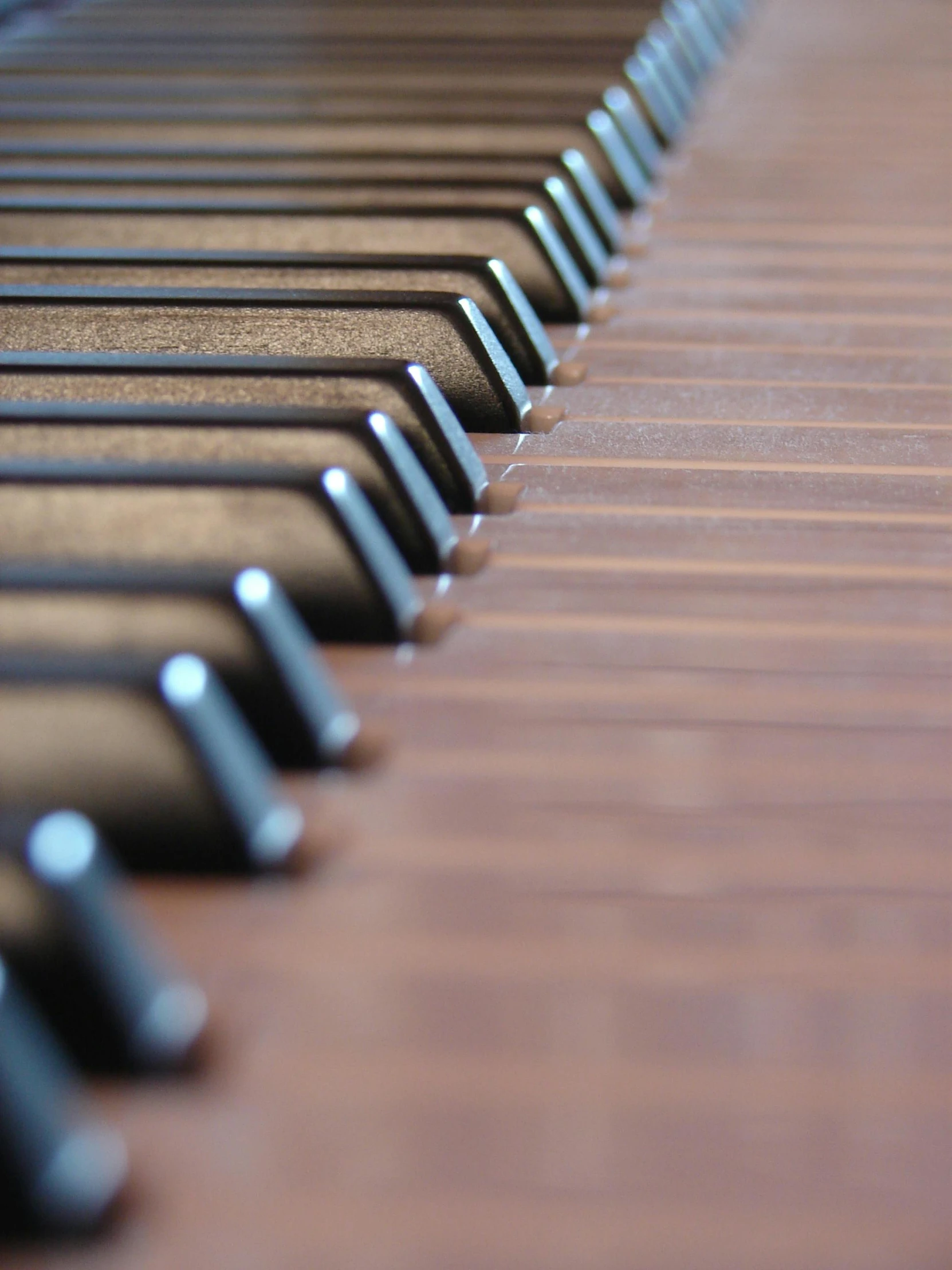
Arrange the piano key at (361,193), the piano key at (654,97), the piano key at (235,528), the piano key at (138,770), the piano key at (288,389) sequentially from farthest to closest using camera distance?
1. the piano key at (654,97)
2. the piano key at (361,193)
3. the piano key at (288,389)
4. the piano key at (235,528)
5. the piano key at (138,770)

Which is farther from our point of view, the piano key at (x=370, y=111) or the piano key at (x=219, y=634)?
the piano key at (x=370, y=111)

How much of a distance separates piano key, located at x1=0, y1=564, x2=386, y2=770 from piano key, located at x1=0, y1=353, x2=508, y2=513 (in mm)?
237

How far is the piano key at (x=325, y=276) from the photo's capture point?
1.09 metres

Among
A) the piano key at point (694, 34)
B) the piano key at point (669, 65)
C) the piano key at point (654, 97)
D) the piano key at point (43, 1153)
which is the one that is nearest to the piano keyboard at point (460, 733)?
the piano key at point (43, 1153)

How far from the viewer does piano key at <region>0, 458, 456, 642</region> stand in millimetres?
735

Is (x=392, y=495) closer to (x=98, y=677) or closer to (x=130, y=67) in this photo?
(x=98, y=677)

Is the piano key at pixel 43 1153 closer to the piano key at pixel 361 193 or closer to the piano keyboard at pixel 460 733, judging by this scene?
the piano keyboard at pixel 460 733

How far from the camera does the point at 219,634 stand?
66 centimetres

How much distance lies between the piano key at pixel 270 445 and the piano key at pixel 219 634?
15 cm

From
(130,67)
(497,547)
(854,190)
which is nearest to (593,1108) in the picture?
(497,547)

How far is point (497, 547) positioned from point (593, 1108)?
1.30ft

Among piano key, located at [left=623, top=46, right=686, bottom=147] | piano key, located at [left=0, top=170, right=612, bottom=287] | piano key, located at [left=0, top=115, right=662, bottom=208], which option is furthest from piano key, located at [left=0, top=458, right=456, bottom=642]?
piano key, located at [left=623, top=46, right=686, bottom=147]

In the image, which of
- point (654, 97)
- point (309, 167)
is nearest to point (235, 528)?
point (309, 167)

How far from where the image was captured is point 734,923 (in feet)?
1.82
